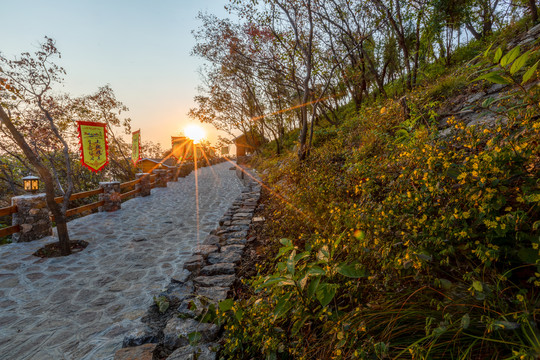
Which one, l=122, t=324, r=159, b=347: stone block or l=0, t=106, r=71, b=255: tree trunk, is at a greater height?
l=0, t=106, r=71, b=255: tree trunk

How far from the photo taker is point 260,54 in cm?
952

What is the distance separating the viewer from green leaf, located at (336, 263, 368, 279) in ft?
5.32

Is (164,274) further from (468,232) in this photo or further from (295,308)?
(468,232)

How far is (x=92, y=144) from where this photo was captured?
7406 mm

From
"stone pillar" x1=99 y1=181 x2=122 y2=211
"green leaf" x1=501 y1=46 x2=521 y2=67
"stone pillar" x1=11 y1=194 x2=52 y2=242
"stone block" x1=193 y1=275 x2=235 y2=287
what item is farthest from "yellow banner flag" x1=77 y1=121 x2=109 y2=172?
"green leaf" x1=501 y1=46 x2=521 y2=67

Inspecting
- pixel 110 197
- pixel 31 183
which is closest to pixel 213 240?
pixel 31 183

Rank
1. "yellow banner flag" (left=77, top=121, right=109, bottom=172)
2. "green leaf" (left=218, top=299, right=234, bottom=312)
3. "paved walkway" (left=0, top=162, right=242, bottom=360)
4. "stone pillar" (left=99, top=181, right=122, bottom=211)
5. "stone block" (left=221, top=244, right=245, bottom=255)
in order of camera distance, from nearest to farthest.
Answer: "green leaf" (left=218, top=299, right=234, bottom=312), "paved walkway" (left=0, top=162, right=242, bottom=360), "stone block" (left=221, top=244, right=245, bottom=255), "yellow banner flag" (left=77, top=121, right=109, bottom=172), "stone pillar" (left=99, top=181, right=122, bottom=211)

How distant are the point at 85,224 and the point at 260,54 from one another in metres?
8.78

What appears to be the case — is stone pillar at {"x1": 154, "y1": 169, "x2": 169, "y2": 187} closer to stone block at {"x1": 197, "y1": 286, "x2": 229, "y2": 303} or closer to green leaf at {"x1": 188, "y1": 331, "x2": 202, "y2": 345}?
stone block at {"x1": 197, "y1": 286, "x2": 229, "y2": 303}

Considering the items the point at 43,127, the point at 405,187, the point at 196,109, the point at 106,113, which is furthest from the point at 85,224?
the point at 196,109

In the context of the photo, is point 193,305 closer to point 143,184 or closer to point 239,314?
point 239,314

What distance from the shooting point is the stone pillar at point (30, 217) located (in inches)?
220

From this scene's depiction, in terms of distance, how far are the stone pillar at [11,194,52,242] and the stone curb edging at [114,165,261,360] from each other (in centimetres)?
458

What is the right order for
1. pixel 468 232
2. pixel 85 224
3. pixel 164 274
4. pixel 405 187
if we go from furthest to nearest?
1. pixel 85 224
2. pixel 164 274
3. pixel 405 187
4. pixel 468 232
